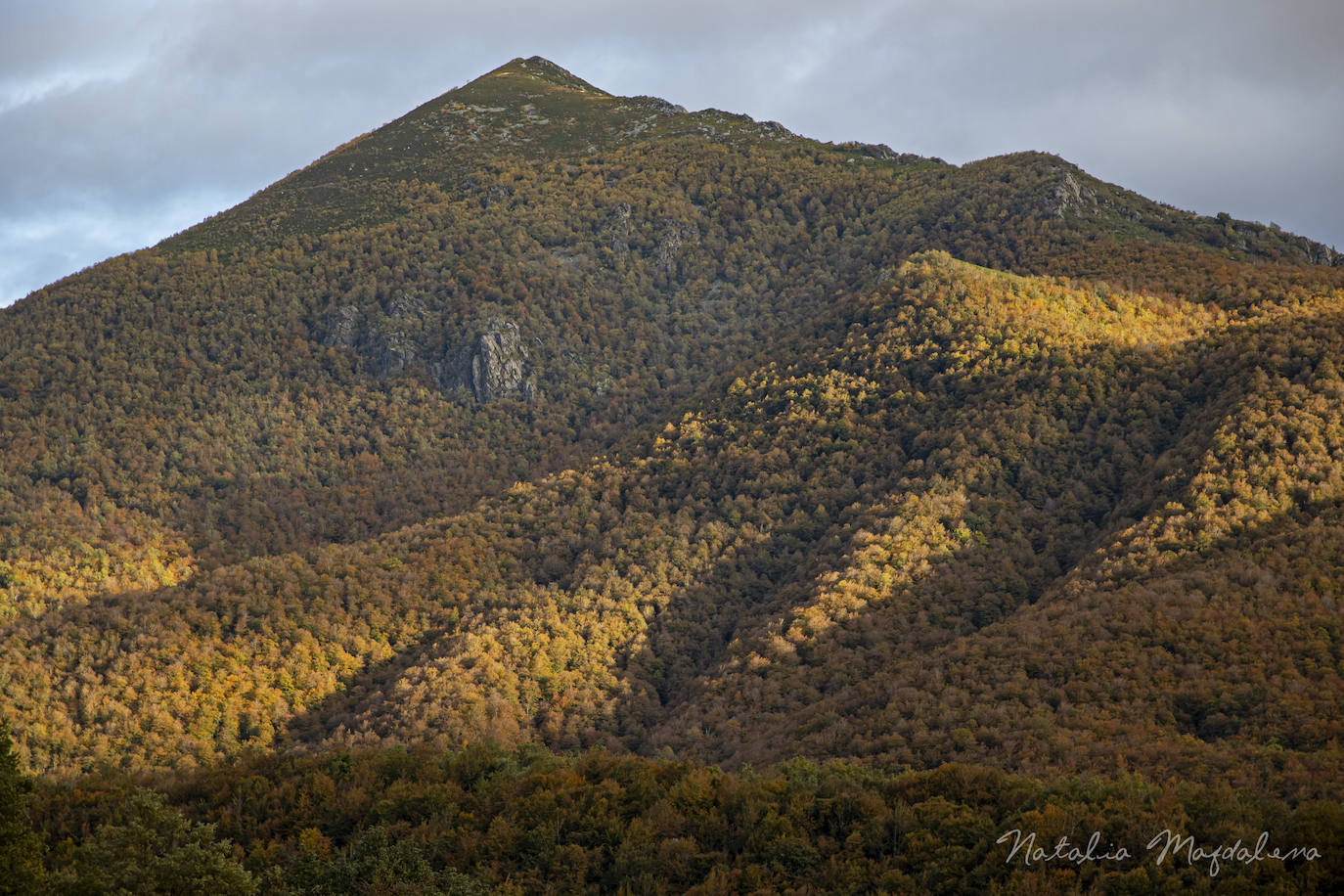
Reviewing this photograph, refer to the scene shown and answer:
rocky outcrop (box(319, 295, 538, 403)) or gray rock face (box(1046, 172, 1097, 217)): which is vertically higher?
gray rock face (box(1046, 172, 1097, 217))


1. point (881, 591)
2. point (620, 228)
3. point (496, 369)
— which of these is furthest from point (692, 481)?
point (620, 228)

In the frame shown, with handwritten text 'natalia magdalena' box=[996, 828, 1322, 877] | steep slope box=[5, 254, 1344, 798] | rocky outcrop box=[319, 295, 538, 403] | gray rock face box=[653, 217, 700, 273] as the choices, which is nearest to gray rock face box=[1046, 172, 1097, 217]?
steep slope box=[5, 254, 1344, 798]

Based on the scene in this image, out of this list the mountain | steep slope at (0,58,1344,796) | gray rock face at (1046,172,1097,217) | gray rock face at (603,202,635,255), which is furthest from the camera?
gray rock face at (603,202,635,255)

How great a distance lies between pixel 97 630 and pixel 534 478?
55682 millimetres

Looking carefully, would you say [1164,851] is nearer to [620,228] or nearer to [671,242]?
[671,242]

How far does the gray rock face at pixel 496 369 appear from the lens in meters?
149

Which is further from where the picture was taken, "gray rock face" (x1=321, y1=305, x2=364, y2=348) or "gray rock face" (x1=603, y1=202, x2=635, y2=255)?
"gray rock face" (x1=603, y1=202, x2=635, y2=255)

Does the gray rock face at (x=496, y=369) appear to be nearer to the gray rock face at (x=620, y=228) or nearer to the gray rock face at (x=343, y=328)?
the gray rock face at (x=343, y=328)

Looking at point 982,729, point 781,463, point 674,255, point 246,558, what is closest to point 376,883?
point 982,729

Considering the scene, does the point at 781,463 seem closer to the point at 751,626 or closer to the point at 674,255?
the point at 751,626

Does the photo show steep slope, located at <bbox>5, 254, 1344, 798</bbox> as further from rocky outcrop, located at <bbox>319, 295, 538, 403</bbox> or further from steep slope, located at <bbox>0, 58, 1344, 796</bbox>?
rocky outcrop, located at <bbox>319, 295, 538, 403</bbox>

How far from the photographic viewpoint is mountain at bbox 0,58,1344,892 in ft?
197

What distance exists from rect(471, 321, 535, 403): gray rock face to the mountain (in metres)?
0.60

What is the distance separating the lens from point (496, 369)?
490ft
